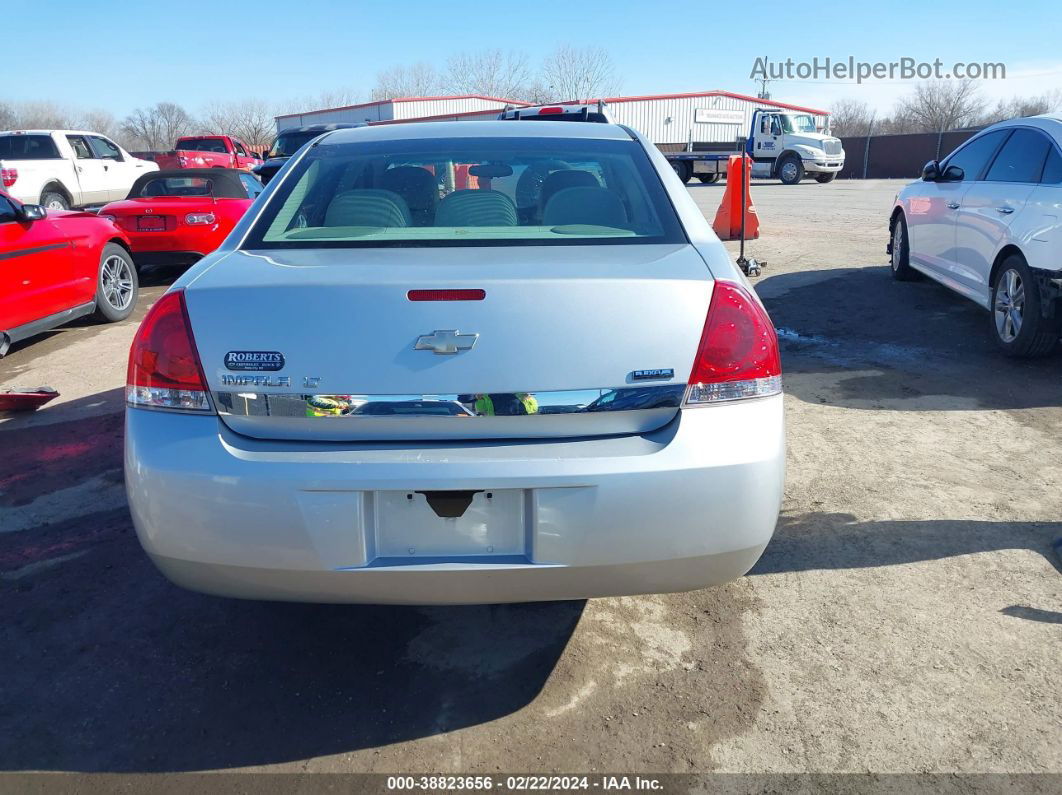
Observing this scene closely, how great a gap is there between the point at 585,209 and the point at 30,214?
521 centimetres

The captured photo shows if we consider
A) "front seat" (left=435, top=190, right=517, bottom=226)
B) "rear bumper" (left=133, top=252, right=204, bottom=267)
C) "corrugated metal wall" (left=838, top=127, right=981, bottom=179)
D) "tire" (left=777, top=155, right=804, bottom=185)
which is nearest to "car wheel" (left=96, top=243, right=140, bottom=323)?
"rear bumper" (left=133, top=252, right=204, bottom=267)

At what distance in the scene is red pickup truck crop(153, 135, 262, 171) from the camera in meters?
20.0

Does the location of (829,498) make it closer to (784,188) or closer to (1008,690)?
(1008,690)

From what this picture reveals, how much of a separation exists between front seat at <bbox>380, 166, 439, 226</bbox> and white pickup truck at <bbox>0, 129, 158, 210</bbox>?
13936 millimetres

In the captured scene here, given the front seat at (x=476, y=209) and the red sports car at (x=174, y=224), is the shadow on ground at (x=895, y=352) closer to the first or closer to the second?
the front seat at (x=476, y=209)

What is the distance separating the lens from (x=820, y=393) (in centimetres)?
538

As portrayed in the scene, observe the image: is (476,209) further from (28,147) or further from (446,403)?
(28,147)

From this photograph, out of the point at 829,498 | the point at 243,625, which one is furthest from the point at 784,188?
Result: the point at 243,625

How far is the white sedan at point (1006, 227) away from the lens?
213 inches

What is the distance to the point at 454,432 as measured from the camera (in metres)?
2.15

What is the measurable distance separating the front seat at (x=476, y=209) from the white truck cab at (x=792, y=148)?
92.8ft

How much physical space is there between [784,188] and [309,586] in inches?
1091

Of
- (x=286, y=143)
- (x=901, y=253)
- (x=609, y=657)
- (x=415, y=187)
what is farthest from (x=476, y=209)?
(x=286, y=143)

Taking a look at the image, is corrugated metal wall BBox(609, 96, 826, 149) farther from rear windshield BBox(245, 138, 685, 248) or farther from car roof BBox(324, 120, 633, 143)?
rear windshield BBox(245, 138, 685, 248)
